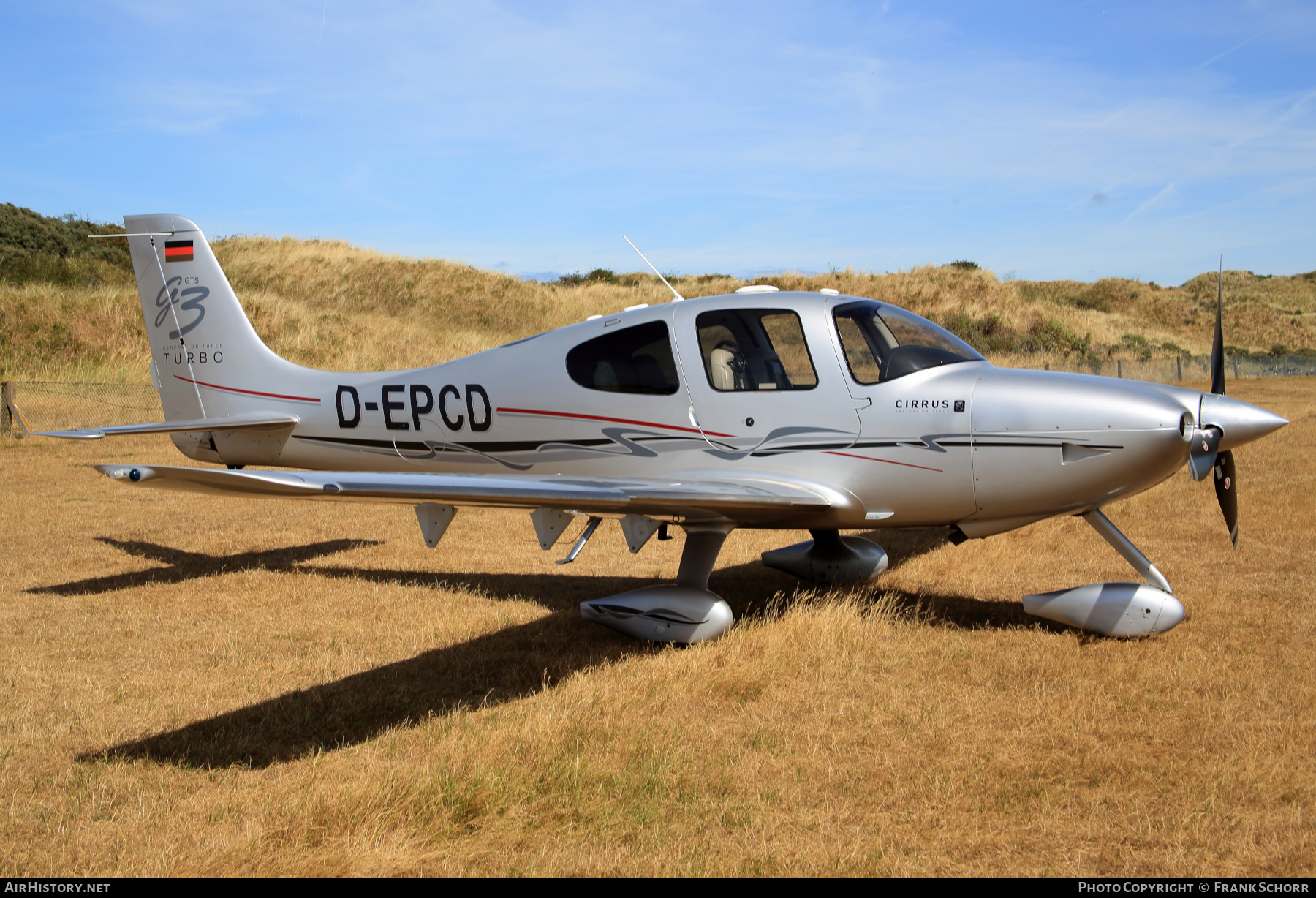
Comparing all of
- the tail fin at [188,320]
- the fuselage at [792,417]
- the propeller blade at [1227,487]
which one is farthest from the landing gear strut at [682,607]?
the tail fin at [188,320]

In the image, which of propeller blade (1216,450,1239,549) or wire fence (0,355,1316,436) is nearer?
propeller blade (1216,450,1239,549)

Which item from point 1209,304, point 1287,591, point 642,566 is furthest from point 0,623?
point 1209,304

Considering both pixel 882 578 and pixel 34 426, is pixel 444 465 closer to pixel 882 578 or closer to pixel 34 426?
pixel 882 578

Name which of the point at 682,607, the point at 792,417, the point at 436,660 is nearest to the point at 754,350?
the point at 792,417

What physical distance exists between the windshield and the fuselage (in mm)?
19

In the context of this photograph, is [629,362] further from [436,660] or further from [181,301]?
[181,301]

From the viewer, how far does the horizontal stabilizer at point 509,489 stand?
3.73 m

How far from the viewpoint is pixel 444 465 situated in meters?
7.44

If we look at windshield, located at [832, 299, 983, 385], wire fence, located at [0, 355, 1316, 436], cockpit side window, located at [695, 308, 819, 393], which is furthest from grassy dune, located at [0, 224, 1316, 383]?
windshield, located at [832, 299, 983, 385]

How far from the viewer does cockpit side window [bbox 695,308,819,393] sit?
6184mm

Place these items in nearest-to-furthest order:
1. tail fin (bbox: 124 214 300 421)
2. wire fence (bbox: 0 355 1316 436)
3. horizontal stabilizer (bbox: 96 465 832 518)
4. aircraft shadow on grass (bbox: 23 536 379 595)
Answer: horizontal stabilizer (bbox: 96 465 832 518), aircraft shadow on grass (bbox: 23 536 379 595), tail fin (bbox: 124 214 300 421), wire fence (bbox: 0 355 1316 436)

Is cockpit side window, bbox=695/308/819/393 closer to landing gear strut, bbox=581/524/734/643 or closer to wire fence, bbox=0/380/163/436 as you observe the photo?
landing gear strut, bbox=581/524/734/643

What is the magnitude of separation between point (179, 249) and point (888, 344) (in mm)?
7222

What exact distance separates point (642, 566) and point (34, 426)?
17743 mm
